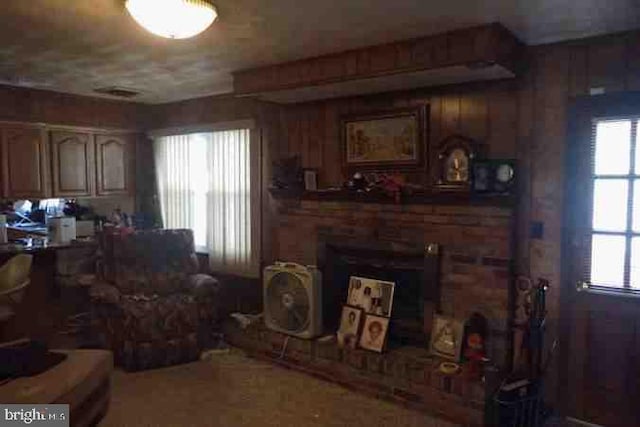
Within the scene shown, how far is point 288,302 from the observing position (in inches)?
Result: 155

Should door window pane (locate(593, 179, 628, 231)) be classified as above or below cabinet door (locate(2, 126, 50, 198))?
below

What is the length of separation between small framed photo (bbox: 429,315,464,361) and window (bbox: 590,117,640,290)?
889 millimetres

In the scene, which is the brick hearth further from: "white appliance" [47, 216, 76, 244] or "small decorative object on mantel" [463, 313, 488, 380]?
"white appliance" [47, 216, 76, 244]

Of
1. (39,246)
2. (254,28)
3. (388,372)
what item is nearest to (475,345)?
(388,372)

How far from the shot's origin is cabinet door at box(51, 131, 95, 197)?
470cm

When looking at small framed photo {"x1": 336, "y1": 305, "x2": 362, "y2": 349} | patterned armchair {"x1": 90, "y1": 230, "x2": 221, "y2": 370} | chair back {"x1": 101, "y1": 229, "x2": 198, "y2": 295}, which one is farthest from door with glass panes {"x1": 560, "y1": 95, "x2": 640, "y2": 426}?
chair back {"x1": 101, "y1": 229, "x2": 198, "y2": 295}

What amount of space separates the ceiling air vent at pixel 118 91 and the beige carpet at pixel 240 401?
2.55 meters

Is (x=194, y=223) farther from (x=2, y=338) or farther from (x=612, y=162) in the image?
(x=612, y=162)

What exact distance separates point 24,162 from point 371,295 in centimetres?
343

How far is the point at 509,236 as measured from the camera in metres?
3.10

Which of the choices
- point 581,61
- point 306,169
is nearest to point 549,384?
point 581,61

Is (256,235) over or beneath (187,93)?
beneath

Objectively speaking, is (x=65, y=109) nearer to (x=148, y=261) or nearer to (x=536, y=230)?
(x=148, y=261)

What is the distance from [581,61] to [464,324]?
1.82 m
